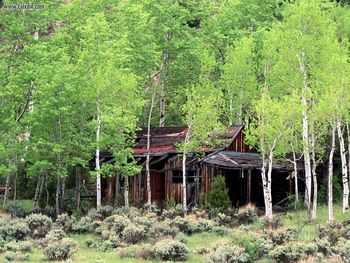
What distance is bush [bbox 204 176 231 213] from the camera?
2886 centimetres

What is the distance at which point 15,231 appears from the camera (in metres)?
20.6

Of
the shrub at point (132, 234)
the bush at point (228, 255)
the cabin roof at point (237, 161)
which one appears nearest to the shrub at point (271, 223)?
the shrub at point (132, 234)

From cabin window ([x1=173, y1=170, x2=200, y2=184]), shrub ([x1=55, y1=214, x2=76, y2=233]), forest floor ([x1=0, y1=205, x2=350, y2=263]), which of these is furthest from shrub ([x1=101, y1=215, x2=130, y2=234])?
cabin window ([x1=173, y1=170, x2=200, y2=184])

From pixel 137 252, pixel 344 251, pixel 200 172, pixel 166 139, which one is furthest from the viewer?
pixel 166 139

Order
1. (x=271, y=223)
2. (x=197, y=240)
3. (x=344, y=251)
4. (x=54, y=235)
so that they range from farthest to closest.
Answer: (x=271, y=223), (x=197, y=240), (x=54, y=235), (x=344, y=251)

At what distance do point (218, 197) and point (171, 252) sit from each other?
12049mm

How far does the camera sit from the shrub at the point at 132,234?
2003 centimetres

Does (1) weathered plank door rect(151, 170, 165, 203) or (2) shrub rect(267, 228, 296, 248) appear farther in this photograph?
(1) weathered plank door rect(151, 170, 165, 203)

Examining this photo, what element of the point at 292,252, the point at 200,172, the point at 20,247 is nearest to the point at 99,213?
the point at 200,172

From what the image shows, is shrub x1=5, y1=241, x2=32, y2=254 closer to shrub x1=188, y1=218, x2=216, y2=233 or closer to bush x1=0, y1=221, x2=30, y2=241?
bush x1=0, y1=221, x2=30, y2=241

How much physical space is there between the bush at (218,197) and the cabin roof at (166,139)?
3780 millimetres

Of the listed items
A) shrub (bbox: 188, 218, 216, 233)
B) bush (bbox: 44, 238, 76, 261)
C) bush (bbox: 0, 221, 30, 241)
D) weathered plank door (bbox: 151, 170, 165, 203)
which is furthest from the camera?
weathered plank door (bbox: 151, 170, 165, 203)

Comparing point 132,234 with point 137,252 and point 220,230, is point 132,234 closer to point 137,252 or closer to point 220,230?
point 137,252

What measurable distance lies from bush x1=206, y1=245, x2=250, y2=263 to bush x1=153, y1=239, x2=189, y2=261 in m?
1.32
